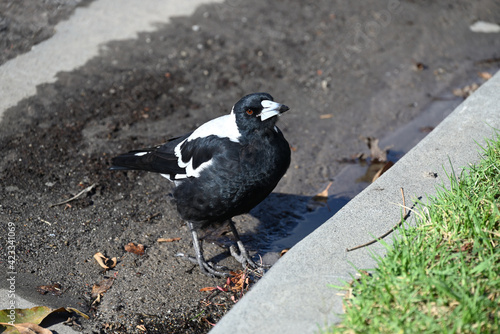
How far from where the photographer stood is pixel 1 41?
14.1 ft

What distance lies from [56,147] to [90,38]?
139 centimetres

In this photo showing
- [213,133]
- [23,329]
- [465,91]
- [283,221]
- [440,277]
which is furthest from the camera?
[465,91]

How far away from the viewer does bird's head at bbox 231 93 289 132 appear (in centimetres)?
259

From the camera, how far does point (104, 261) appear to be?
2812 mm

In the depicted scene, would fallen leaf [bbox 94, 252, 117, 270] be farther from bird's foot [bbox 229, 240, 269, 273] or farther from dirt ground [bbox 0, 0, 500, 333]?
bird's foot [bbox 229, 240, 269, 273]

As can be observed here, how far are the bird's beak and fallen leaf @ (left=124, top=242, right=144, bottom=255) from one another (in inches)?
39.8

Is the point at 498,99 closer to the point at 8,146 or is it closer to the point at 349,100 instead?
the point at 349,100

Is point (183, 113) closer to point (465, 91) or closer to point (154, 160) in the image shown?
point (154, 160)

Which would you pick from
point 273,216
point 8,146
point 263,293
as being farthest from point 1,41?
point 263,293

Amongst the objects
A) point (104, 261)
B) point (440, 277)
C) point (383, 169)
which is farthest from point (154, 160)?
point (440, 277)

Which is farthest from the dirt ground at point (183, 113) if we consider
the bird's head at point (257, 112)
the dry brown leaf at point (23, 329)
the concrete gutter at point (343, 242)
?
the bird's head at point (257, 112)

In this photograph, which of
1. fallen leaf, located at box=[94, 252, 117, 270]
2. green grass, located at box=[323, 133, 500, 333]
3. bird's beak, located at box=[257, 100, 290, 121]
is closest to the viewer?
green grass, located at box=[323, 133, 500, 333]

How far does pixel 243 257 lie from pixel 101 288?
78 cm

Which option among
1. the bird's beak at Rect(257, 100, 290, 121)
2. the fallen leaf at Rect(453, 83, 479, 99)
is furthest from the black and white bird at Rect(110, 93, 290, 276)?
the fallen leaf at Rect(453, 83, 479, 99)
